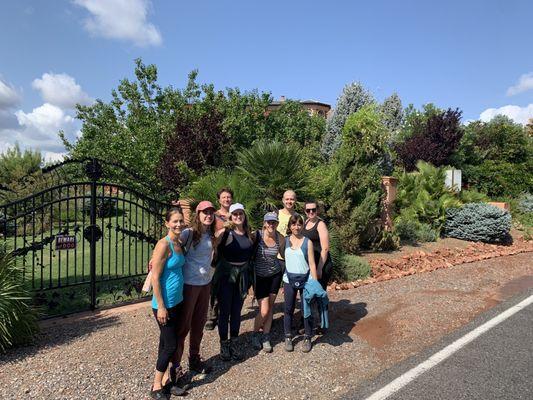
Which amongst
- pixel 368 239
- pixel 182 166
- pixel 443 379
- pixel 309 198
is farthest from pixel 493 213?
pixel 443 379

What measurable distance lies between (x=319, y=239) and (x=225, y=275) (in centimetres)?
127

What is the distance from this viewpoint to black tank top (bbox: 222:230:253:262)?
440 cm

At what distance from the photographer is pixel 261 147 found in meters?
8.33

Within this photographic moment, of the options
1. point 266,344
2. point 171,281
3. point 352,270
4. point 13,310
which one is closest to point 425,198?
point 352,270

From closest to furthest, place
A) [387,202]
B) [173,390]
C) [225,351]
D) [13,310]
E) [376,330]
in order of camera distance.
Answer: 1. [173,390]
2. [225,351]
3. [13,310]
4. [376,330]
5. [387,202]

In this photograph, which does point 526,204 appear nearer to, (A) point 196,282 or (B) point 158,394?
(A) point 196,282

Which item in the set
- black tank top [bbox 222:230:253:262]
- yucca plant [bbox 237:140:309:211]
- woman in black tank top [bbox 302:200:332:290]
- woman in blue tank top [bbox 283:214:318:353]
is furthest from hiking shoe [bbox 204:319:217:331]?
yucca plant [bbox 237:140:309:211]

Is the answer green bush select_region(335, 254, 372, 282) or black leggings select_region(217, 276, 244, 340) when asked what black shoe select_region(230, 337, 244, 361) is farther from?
green bush select_region(335, 254, 372, 282)

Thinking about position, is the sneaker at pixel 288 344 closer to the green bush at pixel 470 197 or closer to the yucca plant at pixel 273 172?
the yucca plant at pixel 273 172

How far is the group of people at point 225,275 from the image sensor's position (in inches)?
139

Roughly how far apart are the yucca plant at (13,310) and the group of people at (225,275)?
1964mm

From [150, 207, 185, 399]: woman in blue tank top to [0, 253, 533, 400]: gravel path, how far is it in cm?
34

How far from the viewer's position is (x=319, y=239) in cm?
500

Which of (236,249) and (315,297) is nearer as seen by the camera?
(236,249)
